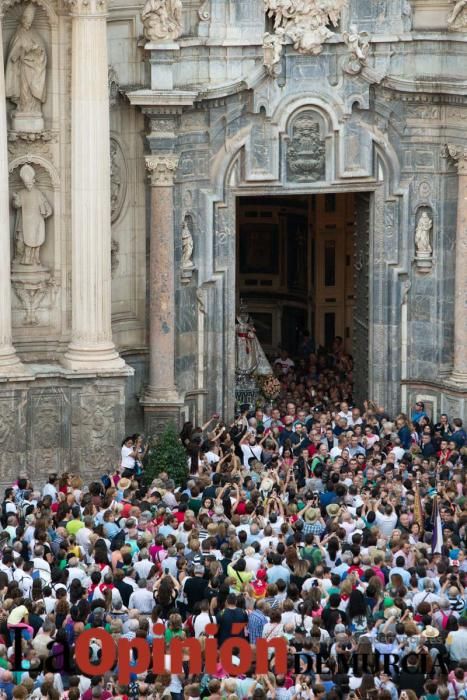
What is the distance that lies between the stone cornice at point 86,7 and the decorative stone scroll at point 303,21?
4.79 metres

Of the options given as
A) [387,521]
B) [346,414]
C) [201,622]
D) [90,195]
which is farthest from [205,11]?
[201,622]

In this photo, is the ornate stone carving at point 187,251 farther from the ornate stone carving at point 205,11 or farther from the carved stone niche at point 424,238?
the carved stone niche at point 424,238

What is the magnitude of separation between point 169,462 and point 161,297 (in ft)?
14.0

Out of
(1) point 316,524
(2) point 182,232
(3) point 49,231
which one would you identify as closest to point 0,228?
(3) point 49,231

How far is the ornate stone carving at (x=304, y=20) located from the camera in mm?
44844

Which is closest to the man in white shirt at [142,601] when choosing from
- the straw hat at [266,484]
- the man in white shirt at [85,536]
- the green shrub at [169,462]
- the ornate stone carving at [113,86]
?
the man in white shirt at [85,536]

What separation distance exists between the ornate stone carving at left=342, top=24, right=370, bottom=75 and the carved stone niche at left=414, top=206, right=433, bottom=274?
11.2ft

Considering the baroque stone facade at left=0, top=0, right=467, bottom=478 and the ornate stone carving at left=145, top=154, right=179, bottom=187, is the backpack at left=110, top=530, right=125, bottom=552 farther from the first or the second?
the ornate stone carving at left=145, top=154, right=179, bottom=187

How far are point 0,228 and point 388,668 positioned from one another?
13526 millimetres

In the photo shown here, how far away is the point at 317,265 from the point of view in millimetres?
52938

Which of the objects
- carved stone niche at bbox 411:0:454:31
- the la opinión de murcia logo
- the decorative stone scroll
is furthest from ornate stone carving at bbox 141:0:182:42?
the la opinión de murcia logo

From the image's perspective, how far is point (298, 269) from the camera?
179 ft

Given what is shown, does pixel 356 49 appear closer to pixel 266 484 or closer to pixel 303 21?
pixel 303 21

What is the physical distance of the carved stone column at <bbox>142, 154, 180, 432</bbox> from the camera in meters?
43.9
